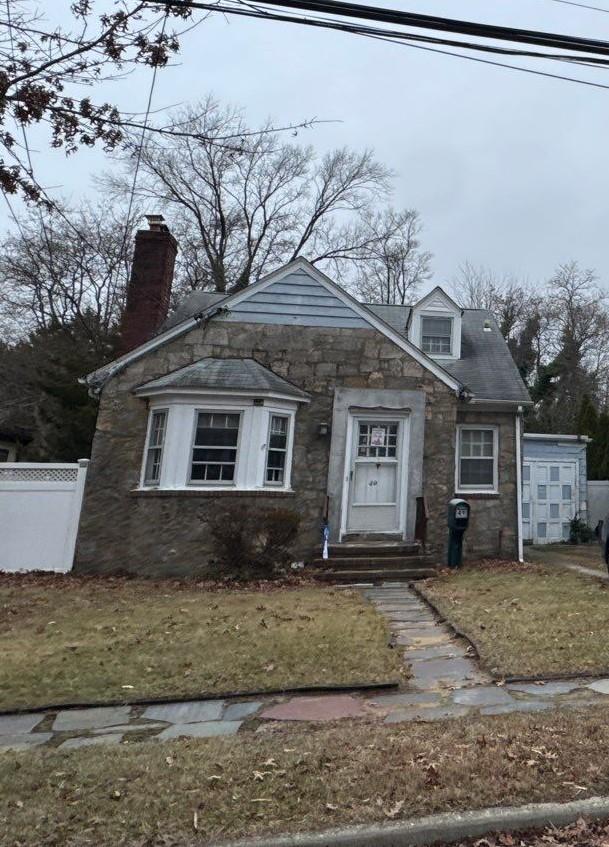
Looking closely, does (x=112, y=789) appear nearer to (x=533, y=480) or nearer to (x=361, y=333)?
(x=361, y=333)

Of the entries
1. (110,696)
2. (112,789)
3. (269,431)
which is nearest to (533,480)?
(269,431)

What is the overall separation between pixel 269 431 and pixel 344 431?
1.56m

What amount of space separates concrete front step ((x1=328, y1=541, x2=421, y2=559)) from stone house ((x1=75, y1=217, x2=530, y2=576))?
16.2 inches

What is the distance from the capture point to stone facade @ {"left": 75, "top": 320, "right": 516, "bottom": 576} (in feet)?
35.0

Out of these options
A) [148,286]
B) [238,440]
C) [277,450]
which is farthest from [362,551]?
[148,286]

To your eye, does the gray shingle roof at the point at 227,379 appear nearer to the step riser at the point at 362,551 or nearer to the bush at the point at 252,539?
the bush at the point at 252,539

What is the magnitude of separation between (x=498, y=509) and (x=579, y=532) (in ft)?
23.9

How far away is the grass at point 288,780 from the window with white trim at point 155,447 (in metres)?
7.37

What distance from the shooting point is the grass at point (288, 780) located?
2906 mm

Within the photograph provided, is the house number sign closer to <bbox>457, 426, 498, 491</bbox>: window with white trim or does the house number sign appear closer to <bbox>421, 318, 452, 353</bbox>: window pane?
<bbox>457, 426, 498, 491</bbox>: window with white trim

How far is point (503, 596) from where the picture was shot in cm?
820

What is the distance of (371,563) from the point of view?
10438 millimetres

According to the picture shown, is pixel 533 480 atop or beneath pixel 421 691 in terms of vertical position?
atop

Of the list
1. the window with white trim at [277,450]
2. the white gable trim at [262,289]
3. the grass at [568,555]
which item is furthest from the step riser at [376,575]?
the white gable trim at [262,289]
